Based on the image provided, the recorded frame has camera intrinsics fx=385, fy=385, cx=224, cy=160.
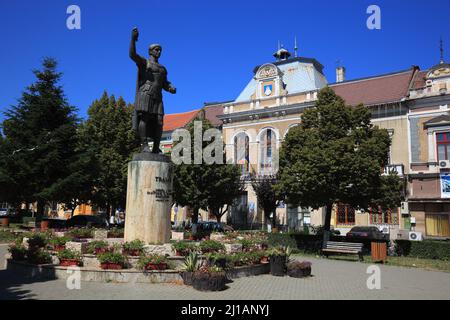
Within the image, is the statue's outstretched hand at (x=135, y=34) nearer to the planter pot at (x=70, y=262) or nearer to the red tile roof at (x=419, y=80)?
the planter pot at (x=70, y=262)

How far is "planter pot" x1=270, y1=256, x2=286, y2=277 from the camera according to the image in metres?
12.3

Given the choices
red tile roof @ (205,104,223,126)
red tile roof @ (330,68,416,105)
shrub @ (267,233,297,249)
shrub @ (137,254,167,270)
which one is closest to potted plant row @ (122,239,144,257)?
shrub @ (137,254,167,270)

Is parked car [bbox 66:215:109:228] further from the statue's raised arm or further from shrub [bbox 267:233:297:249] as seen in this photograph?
the statue's raised arm

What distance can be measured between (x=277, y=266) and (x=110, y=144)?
2502cm

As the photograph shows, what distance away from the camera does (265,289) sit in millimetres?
10094

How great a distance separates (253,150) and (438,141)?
17.2 m

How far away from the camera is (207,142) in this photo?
104ft

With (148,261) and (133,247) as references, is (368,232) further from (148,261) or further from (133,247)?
(148,261)

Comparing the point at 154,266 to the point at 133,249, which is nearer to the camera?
the point at 154,266

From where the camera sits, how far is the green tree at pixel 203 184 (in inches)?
1153

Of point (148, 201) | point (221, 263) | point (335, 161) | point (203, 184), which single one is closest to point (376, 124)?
point (203, 184)

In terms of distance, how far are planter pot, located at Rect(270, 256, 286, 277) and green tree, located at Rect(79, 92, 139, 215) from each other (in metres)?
21.8
